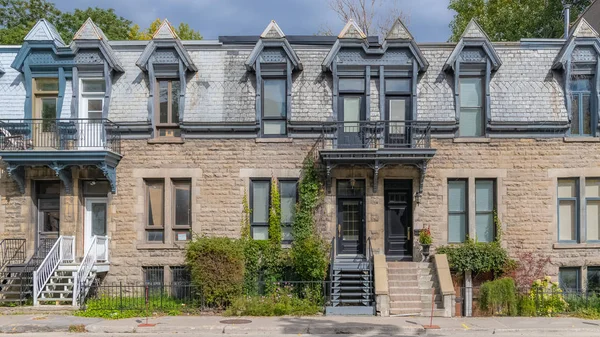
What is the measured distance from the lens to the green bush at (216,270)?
16719mm

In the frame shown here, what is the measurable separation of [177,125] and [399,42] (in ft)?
26.9

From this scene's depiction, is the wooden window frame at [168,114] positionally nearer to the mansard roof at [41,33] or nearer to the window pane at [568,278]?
the mansard roof at [41,33]

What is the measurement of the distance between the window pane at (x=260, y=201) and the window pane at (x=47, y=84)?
7.91m

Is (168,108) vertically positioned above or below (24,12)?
below

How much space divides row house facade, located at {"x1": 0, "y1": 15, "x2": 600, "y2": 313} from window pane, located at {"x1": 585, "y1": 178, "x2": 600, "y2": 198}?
76 mm

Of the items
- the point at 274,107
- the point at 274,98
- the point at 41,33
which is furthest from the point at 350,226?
the point at 41,33

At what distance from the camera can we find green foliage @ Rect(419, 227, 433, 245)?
1838 cm

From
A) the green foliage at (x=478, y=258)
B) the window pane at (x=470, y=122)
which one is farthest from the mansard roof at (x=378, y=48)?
the green foliage at (x=478, y=258)

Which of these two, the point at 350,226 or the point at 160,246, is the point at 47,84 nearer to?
the point at 160,246

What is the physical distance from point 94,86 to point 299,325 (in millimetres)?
11382

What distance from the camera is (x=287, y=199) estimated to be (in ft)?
63.0

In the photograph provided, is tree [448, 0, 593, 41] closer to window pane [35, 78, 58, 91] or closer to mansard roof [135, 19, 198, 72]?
mansard roof [135, 19, 198, 72]

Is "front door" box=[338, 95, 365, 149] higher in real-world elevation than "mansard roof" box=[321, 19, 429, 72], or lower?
lower

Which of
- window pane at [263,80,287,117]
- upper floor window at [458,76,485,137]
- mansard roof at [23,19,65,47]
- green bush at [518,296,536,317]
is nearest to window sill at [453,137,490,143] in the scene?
upper floor window at [458,76,485,137]
